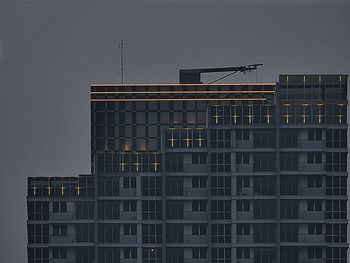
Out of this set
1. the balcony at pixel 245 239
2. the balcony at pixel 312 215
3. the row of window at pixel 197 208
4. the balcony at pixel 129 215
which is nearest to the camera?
the row of window at pixel 197 208

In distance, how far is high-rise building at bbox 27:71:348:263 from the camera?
118562 millimetres

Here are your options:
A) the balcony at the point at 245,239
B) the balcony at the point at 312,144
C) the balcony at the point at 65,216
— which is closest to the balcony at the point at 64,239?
the balcony at the point at 65,216

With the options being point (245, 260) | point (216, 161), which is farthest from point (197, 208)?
point (245, 260)

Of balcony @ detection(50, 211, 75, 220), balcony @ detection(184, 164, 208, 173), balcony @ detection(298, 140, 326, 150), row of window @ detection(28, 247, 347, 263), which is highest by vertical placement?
balcony @ detection(298, 140, 326, 150)

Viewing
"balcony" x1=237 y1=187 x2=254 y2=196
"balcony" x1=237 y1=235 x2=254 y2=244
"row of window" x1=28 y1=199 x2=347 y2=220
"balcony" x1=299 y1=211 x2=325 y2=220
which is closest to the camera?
"row of window" x1=28 y1=199 x2=347 y2=220

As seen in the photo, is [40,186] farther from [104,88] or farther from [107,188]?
[104,88]

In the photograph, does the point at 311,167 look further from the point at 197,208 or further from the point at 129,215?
the point at 129,215

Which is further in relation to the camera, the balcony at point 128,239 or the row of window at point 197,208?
the balcony at point 128,239

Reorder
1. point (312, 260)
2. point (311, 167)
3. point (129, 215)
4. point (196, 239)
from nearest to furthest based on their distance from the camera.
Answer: point (312, 260), point (311, 167), point (196, 239), point (129, 215)

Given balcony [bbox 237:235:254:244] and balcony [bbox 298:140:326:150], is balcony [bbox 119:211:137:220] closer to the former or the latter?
balcony [bbox 237:235:254:244]

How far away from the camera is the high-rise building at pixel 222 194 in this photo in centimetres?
11856

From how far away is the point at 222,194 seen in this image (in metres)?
119

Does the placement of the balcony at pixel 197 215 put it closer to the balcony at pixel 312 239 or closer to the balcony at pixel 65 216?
the balcony at pixel 312 239

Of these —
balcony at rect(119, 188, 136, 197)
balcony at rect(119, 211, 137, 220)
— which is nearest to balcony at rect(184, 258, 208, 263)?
balcony at rect(119, 211, 137, 220)
